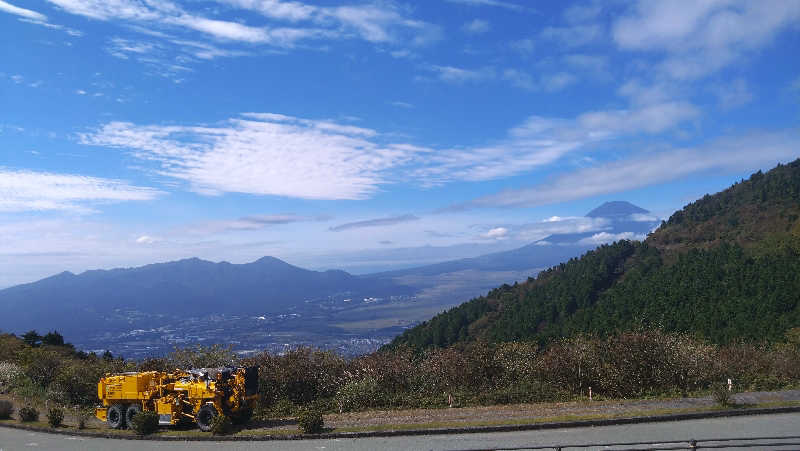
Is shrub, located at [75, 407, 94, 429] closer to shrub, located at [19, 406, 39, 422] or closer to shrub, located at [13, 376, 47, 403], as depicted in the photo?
shrub, located at [19, 406, 39, 422]

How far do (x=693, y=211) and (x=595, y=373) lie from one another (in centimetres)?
8496

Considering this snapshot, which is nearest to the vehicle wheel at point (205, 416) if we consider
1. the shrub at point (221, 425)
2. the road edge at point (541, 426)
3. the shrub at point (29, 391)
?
the shrub at point (221, 425)

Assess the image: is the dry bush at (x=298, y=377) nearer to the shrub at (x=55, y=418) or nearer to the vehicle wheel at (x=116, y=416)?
the vehicle wheel at (x=116, y=416)

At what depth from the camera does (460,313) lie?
228ft

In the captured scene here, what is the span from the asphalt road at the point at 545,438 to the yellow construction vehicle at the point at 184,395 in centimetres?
108

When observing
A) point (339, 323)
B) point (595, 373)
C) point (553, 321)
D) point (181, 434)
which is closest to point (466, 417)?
point (595, 373)

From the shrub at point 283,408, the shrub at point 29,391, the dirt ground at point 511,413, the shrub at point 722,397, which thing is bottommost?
the shrub at point 29,391

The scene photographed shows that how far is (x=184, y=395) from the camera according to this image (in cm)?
1452

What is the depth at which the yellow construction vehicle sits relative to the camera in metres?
14.1

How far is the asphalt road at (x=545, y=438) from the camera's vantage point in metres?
11.3

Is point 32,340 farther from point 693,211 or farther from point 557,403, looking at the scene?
point 693,211

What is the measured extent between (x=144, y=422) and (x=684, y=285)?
52080 mm

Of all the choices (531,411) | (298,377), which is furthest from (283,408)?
(531,411)

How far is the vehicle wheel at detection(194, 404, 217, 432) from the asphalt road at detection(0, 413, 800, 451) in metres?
0.82
